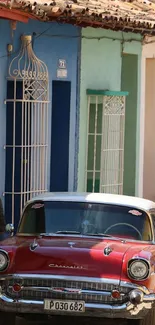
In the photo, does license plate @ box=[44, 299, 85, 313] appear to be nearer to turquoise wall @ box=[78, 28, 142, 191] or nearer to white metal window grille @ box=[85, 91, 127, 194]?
turquoise wall @ box=[78, 28, 142, 191]

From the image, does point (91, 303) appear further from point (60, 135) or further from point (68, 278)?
point (60, 135)

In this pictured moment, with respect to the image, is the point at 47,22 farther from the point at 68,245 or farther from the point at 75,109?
the point at 68,245

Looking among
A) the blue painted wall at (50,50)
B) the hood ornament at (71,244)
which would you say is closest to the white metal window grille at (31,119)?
the blue painted wall at (50,50)

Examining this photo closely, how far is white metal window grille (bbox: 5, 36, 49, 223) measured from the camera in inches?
544

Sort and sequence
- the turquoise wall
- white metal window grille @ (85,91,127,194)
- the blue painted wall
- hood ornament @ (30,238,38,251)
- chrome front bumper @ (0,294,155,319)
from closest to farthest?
chrome front bumper @ (0,294,155,319)
hood ornament @ (30,238,38,251)
the blue painted wall
the turquoise wall
white metal window grille @ (85,91,127,194)

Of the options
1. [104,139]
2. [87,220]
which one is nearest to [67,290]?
[87,220]

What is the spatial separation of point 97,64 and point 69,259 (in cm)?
756

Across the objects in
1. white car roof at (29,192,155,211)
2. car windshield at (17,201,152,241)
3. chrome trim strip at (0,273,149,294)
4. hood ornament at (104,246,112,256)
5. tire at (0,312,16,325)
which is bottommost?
tire at (0,312,16,325)

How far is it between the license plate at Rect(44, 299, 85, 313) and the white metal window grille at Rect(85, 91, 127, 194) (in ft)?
23.7

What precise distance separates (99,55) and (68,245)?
24.2 ft

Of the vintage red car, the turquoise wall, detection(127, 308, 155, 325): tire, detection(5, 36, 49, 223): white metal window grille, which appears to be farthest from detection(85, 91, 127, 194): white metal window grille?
detection(127, 308, 155, 325): tire

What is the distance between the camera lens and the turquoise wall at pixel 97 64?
15.5m

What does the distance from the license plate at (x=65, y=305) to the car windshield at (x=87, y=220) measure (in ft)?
3.55

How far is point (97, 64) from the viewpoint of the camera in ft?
52.0
